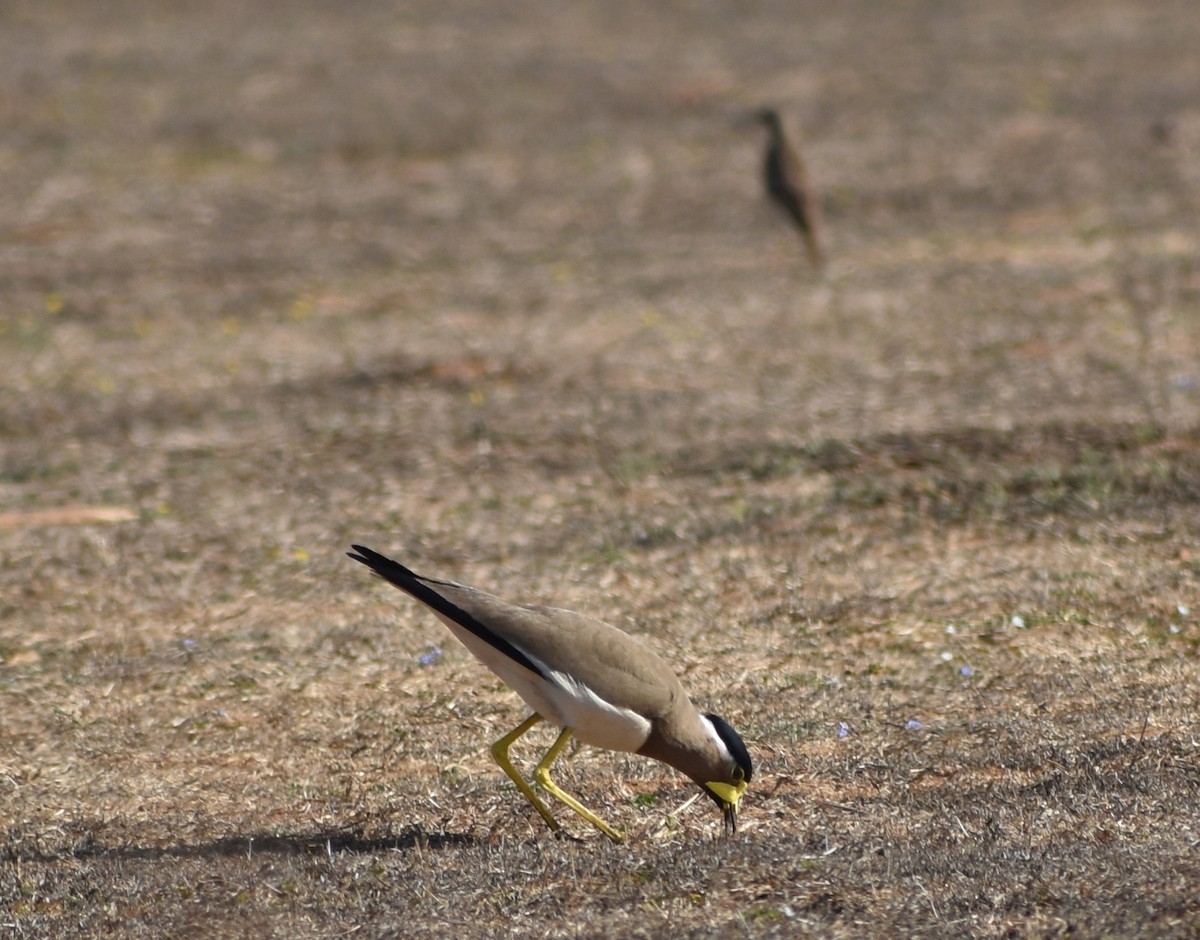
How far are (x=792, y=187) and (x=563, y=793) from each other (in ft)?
30.8

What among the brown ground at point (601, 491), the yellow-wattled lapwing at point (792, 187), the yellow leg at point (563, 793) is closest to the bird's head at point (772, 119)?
the yellow-wattled lapwing at point (792, 187)

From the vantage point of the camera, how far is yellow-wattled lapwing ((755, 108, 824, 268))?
1380 centimetres

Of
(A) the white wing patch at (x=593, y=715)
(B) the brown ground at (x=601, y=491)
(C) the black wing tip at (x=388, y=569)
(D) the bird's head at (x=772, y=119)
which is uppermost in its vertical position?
(D) the bird's head at (x=772, y=119)

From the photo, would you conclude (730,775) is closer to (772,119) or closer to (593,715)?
(593,715)

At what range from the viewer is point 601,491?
883 cm

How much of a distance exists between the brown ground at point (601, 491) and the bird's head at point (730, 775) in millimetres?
106

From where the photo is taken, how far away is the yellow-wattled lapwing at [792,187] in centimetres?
1380

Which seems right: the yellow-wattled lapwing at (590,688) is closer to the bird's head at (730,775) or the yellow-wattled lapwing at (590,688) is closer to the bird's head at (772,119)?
the bird's head at (730,775)

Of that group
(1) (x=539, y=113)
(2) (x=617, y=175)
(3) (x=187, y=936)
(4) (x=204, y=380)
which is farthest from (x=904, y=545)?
(1) (x=539, y=113)

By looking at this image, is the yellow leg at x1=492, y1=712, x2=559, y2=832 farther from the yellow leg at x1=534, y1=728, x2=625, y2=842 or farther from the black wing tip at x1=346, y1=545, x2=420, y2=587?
the black wing tip at x1=346, y1=545, x2=420, y2=587

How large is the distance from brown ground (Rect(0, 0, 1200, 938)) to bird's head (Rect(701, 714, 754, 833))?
0.35 feet

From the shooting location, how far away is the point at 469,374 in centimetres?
1097

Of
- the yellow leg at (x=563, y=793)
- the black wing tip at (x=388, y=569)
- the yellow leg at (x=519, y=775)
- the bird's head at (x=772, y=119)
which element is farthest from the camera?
the bird's head at (x=772, y=119)

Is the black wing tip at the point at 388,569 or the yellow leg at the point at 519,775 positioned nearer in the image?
the black wing tip at the point at 388,569
